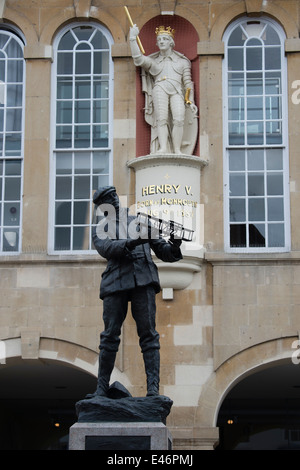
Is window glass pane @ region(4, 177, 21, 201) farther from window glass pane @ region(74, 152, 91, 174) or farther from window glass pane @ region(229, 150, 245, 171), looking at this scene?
window glass pane @ region(229, 150, 245, 171)

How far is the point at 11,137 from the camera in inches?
779

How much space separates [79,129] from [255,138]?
2995 mm

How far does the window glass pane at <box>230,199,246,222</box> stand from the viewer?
62.7 feet

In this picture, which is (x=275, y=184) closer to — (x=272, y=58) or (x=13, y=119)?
(x=272, y=58)

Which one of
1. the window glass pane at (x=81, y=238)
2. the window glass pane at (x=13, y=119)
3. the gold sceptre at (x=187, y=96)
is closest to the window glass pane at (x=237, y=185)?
the gold sceptre at (x=187, y=96)

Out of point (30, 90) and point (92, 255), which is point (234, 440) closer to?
point (92, 255)

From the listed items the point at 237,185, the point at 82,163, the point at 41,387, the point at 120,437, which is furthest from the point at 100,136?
the point at 120,437

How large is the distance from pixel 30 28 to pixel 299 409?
33.3 ft

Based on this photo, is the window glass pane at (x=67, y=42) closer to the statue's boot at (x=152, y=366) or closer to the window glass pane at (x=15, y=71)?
the window glass pane at (x=15, y=71)

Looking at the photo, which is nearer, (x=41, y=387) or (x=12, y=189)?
(x=12, y=189)

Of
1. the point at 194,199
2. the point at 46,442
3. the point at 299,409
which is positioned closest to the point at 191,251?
the point at 194,199

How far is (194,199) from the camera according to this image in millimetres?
18844

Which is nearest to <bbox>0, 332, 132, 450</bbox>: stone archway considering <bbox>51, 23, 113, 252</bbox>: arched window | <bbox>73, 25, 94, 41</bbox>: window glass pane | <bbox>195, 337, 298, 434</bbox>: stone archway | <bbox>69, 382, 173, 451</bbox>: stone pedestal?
<bbox>195, 337, 298, 434</bbox>: stone archway

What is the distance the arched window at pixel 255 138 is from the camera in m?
19.1
